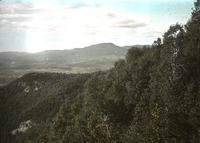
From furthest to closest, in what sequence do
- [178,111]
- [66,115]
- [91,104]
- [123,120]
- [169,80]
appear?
1. [66,115]
2. [91,104]
3. [123,120]
4. [169,80]
5. [178,111]

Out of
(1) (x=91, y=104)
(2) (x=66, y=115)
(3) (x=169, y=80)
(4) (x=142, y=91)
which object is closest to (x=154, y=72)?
(4) (x=142, y=91)

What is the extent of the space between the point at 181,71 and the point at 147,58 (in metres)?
25.5

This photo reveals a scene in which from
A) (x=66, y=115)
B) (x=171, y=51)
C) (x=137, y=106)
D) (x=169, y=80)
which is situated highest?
(x=171, y=51)

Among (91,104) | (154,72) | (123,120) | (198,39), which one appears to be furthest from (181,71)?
(91,104)

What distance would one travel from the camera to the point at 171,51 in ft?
253

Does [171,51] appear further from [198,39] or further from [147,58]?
[147,58]

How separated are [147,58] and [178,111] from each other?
102 feet

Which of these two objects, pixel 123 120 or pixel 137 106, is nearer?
pixel 137 106

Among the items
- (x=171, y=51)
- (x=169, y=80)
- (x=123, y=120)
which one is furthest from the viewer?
(x=123, y=120)

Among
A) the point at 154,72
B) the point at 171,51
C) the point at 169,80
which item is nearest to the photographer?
the point at 169,80

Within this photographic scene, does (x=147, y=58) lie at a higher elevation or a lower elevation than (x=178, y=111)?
higher

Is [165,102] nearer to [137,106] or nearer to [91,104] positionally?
[137,106]

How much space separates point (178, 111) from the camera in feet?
217

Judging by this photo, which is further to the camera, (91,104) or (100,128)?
(91,104)
